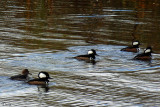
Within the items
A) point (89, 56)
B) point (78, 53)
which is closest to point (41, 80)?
point (89, 56)

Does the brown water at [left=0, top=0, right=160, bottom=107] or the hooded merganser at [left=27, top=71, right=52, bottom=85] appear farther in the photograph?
the hooded merganser at [left=27, top=71, right=52, bottom=85]

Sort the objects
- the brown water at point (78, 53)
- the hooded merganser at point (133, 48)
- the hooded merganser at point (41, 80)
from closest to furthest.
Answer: the brown water at point (78, 53) → the hooded merganser at point (41, 80) → the hooded merganser at point (133, 48)

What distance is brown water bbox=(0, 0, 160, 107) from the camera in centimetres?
1270

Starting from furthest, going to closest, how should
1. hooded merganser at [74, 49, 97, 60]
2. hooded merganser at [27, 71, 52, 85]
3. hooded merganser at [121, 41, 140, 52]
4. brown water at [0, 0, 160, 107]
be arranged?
1. hooded merganser at [121, 41, 140, 52]
2. hooded merganser at [74, 49, 97, 60]
3. hooded merganser at [27, 71, 52, 85]
4. brown water at [0, 0, 160, 107]

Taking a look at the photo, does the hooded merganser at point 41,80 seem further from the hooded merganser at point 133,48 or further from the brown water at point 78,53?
the hooded merganser at point 133,48

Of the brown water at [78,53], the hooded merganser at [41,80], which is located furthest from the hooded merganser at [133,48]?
the hooded merganser at [41,80]

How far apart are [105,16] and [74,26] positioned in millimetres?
5703

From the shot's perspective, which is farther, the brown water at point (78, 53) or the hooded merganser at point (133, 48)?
the hooded merganser at point (133, 48)

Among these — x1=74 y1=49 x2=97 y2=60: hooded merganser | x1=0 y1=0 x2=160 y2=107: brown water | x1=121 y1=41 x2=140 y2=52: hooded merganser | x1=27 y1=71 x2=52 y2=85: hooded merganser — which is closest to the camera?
x1=0 y1=0 x2=160 y2=107: brown water

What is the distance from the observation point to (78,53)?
19547 mm

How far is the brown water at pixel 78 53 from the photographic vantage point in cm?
1270

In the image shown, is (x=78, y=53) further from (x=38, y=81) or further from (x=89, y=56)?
(x=38, y=81)

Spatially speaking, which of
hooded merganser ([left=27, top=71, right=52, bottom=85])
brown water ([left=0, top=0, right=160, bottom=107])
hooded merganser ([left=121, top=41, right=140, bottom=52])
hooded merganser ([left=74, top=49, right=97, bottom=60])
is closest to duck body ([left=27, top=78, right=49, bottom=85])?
hooded merganser ([left=27, top=71, right=52, bottom=85])

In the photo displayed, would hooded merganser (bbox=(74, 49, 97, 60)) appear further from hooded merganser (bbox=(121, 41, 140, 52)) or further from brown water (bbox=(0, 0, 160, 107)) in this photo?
hooded merganser (bbox=(121, 41, 140, 52))
